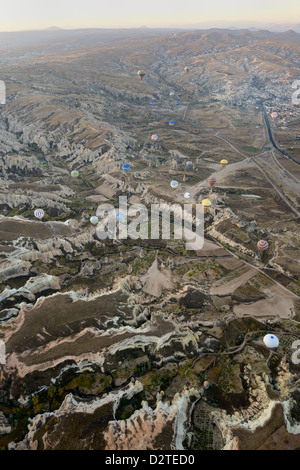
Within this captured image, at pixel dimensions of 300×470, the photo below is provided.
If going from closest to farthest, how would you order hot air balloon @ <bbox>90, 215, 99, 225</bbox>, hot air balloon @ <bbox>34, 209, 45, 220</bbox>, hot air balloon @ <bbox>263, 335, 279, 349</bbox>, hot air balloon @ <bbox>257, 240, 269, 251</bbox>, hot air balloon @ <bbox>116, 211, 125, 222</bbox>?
hot air balloon @ <bbox>263, 335, 279, 349</bbox>
hot air balloon @ <bbox>257, 240, 269, 251</bbox>
hot air balloon @ <bbox>90, 215, 99, 225</bbox>
hot air balloon @ <bbox>34, 209, 45, 220</bbox>
hot air balloon @ <bbox>116, 211, 125, 222</bbox>

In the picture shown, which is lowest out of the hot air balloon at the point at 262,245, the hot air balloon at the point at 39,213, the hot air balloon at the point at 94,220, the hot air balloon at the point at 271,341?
the hot air balloon at the point at 271,341

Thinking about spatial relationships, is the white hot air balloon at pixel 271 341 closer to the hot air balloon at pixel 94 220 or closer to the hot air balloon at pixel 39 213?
the hot air balloon at pixel 94 220

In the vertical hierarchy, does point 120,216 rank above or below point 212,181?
below

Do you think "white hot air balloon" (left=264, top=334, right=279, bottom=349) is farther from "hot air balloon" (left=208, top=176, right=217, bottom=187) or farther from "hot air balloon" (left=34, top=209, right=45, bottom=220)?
"hot air balloon" (left=34, top=209, right=45, bottom=220)

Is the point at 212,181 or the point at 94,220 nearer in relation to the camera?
the point at 94,220

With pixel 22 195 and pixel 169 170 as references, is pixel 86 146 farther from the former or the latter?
pixel 22 195

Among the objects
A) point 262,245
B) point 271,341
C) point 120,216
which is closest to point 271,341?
point 271,341

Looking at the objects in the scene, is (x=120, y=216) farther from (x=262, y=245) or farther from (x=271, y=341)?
(x=271, y=341)

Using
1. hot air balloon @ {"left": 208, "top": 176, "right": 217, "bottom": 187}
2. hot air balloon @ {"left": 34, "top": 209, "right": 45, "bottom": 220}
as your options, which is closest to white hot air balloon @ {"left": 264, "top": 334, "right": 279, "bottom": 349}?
hot air balloon @ {"left": 208, "top": 176, "right": 217, "bottom": 187}

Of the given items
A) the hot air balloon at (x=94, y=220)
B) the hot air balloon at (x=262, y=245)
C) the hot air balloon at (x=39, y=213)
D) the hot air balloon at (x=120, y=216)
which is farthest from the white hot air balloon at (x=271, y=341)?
the hot air balloon at (x=39, y=213)

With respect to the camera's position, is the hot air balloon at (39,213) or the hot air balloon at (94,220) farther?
the hot air balloon at (39,213)
